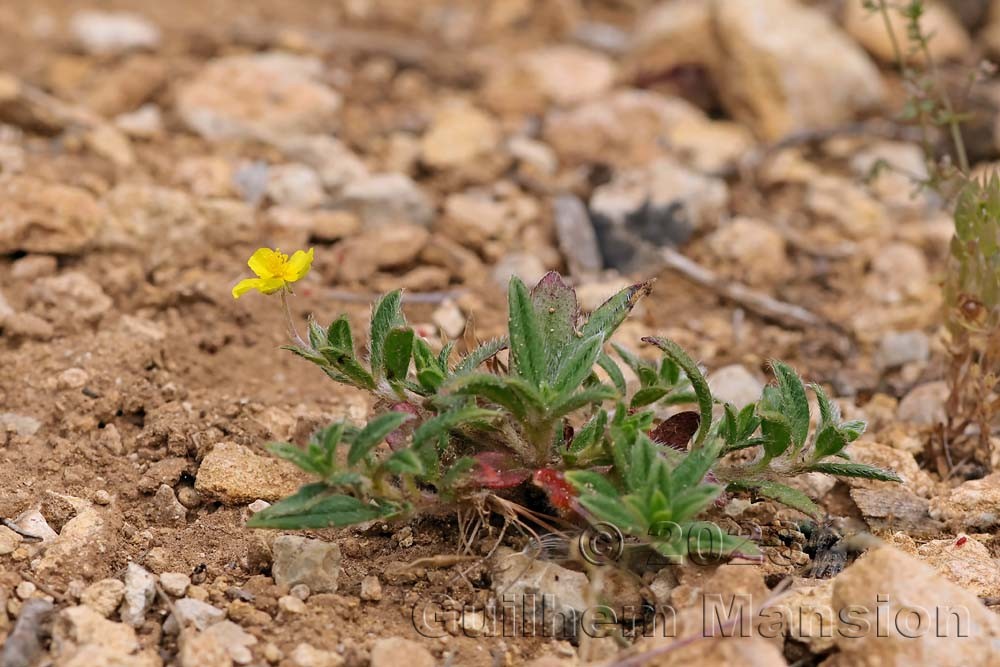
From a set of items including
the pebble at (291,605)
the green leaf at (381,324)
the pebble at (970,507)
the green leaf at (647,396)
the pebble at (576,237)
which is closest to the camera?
the pebble at (291,605)

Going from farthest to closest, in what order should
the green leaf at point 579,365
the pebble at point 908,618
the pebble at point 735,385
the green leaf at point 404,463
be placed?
the pebble at point 735,385 < the green leaf at point 579,365 < the green leaf at point 404,463 < the pebble at point 908,618

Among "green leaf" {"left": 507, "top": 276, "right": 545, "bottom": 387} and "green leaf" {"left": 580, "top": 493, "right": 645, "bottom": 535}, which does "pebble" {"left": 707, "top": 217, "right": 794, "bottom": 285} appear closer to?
"green leaf" {"left": 507, "top": 276, "right": 545, "bottom": 387}

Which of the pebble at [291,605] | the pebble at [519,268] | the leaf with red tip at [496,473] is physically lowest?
the pebble at [519,268]

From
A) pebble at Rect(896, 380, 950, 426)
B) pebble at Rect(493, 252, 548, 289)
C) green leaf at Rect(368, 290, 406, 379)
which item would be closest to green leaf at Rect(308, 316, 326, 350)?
green leaf at Rect(368, 290, 406, 379)

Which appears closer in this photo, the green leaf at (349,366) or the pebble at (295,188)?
the green leaf at (349,366)

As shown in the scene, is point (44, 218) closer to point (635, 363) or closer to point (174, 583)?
point (174, 583)

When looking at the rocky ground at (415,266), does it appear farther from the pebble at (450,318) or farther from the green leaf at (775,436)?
the green leaf at (775,436)

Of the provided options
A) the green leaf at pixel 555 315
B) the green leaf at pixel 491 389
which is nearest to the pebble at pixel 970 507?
the green leaf at pixel 555 315

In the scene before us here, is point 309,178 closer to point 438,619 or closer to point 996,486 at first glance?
point 438,619
